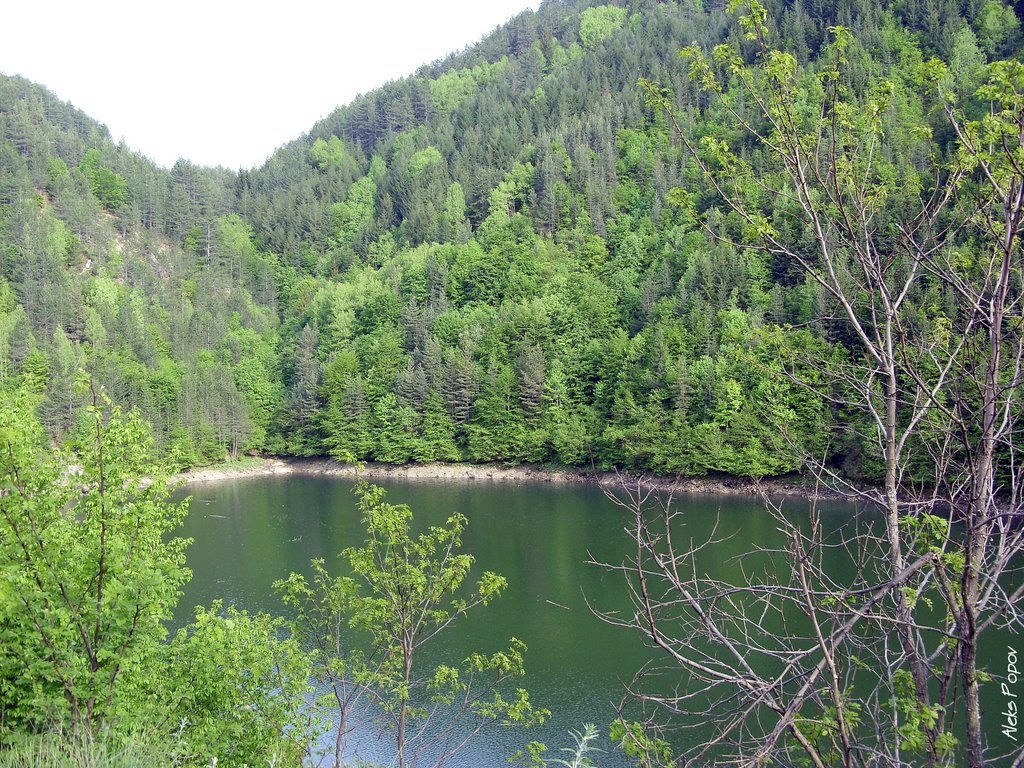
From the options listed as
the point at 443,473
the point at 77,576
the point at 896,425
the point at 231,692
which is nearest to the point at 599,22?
the point at 443,473

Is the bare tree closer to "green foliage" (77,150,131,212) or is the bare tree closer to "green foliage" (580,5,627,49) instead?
"green foliage" (77,150,131,212)

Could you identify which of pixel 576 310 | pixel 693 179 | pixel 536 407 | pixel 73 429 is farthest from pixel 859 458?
pixel 73 429

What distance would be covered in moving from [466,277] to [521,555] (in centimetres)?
4935

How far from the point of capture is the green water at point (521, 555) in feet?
64.4

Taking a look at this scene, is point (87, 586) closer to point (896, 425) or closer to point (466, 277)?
point (896, 425)

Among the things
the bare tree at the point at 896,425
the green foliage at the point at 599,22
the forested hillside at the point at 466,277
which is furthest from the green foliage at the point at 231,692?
the green foliage at the point at 599,22

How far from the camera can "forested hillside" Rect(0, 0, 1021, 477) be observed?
5697cm

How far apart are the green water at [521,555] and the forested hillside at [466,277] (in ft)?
23.6

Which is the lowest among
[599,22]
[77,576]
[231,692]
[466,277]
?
[231,692]

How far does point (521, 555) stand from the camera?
3353cm

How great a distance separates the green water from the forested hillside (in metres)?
7.18

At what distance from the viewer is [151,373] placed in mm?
69875

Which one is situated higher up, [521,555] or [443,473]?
[443,473]

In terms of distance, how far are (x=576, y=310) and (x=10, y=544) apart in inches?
2471
